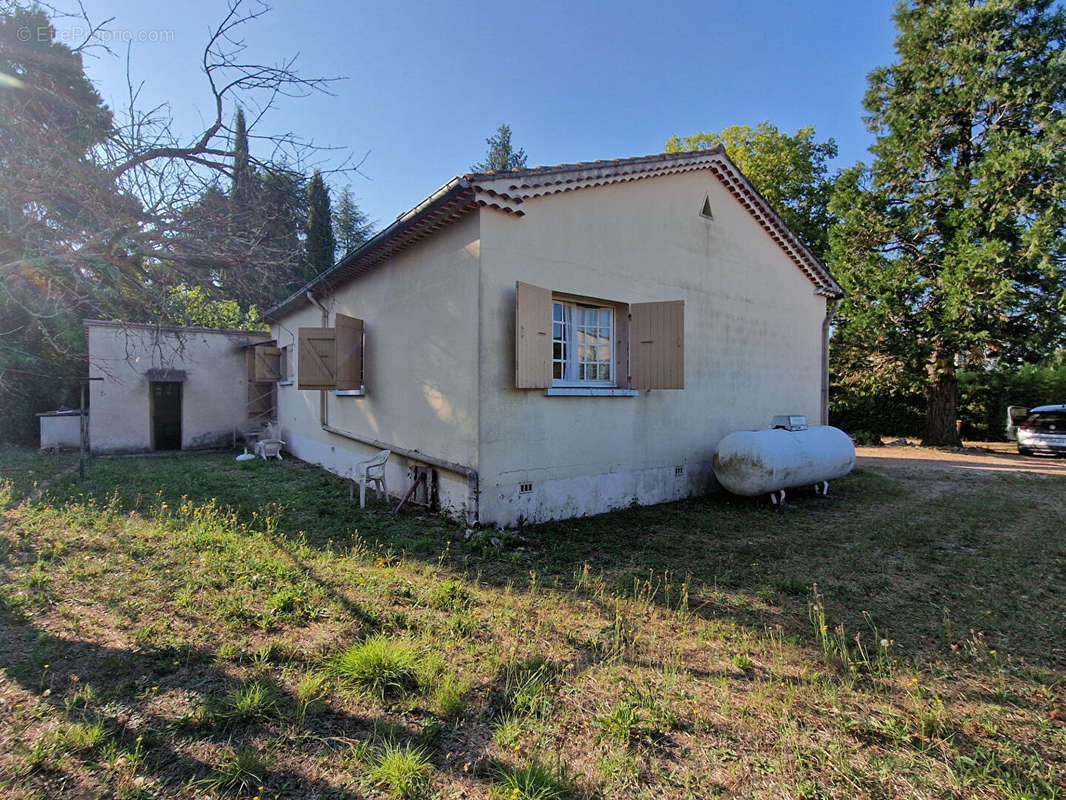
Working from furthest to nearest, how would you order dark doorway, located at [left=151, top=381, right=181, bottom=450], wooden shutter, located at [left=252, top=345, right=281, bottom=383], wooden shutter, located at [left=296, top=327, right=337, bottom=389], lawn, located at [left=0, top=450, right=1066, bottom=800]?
dark doorway, located at [left=151, top=381, right=181, bottom=450], wooden shutter, located at [left=252, top=345, right=281, bottom=383], wooden shutter, located at [left=296, top=327, right=337, bottom=389], lawn, located at [left=0, top=450, right=1066, bottom=800]

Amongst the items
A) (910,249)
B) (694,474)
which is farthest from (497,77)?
(910,249)

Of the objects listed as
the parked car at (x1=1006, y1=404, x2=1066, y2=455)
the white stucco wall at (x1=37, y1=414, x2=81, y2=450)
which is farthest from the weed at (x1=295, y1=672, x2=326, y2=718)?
the parked car at (x1=1006, y1=404, x2=1066, y2=455)

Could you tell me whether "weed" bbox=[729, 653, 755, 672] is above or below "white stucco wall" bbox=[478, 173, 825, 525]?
below

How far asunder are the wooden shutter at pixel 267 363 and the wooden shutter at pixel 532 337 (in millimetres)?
9585

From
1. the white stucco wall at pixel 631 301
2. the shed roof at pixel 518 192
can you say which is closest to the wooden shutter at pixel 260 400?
the shed roof at pixel 518 192

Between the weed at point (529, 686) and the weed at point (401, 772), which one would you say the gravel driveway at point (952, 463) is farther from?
the weed at point (401, 772)

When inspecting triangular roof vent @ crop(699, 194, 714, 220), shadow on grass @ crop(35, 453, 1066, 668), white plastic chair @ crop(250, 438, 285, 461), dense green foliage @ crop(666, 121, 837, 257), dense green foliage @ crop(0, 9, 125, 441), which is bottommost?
shadow on grass @ crop(35, 453, 1066, 668)

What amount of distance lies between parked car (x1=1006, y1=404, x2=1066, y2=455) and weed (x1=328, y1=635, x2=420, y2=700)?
20.0 m

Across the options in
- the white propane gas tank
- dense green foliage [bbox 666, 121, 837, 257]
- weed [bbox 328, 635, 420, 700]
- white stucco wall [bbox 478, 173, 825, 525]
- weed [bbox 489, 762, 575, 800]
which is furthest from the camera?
dense green foliage [bbox 666, 121, 837, 257]

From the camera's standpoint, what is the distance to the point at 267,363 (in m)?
12.9

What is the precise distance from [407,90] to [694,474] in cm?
692

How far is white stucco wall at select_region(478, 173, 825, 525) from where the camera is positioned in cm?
597

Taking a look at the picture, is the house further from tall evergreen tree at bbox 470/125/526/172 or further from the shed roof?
tall evergreen tree at bbox 470/125/526/172

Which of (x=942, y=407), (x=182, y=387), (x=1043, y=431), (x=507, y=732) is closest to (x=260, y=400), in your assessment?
(x=182, y=387)
